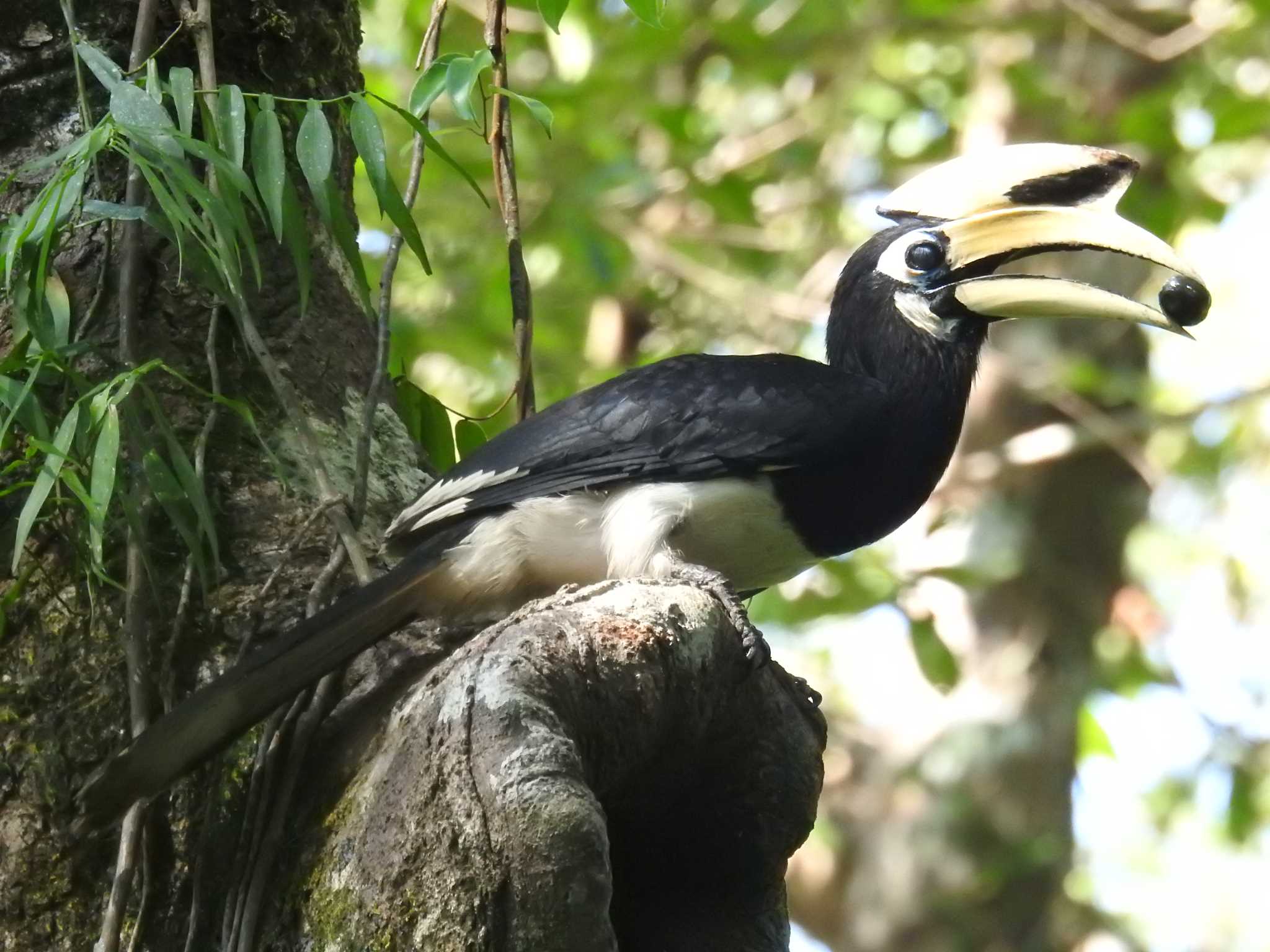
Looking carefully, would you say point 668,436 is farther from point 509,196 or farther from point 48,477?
point 48,477

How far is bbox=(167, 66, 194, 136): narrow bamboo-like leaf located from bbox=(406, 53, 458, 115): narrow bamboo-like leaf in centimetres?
32

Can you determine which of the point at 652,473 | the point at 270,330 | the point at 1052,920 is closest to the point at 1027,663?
the point at 1052,920

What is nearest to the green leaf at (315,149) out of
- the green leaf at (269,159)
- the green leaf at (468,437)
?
the green leaf at (269,159)

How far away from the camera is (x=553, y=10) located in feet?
6.94

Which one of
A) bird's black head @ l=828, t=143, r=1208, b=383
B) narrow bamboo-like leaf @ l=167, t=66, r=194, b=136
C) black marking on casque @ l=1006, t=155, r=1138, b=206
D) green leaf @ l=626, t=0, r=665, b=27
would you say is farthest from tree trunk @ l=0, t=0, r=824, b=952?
black marking on casque @ l=1006, t=155, r=1138, b=206

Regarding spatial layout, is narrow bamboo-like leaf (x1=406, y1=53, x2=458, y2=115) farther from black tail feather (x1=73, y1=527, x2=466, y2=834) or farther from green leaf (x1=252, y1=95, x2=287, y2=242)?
black tail feather (x1=73, y1=527, x2=466, y2=834)

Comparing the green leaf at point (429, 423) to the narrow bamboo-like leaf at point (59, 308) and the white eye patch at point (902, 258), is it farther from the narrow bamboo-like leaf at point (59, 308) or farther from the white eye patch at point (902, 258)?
the white eye patch at point (902, 258)

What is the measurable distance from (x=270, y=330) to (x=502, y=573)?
493mm

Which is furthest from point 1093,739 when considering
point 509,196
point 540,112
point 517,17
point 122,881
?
point 122,881

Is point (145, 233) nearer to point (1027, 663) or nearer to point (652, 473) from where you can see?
point (652, 473)

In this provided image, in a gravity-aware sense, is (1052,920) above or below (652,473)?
below

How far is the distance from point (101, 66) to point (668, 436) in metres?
0.99

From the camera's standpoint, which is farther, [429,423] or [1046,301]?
[429,423]

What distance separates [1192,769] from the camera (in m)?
5.79
